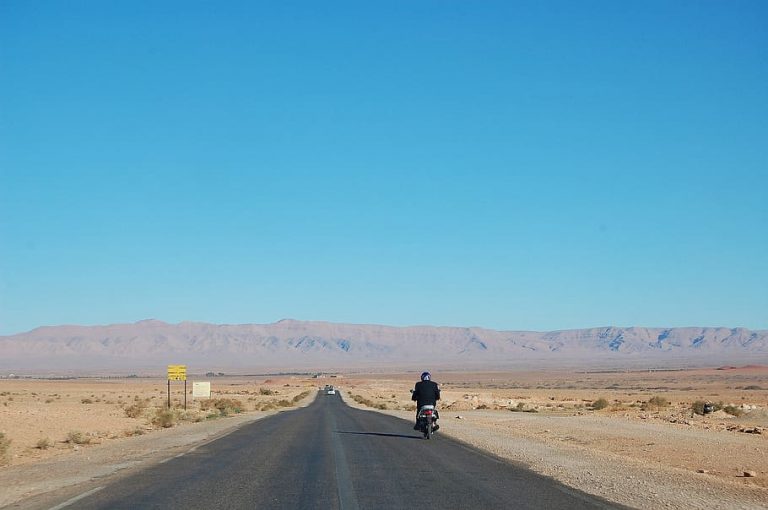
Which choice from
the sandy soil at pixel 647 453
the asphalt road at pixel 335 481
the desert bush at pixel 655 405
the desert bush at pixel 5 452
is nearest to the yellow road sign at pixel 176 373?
the sandy soil at pixel 647 453

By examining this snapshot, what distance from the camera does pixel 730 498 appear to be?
45.7 feet

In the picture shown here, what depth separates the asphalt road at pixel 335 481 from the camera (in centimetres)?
1263

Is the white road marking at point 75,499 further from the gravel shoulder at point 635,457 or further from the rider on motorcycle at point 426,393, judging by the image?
the rider on motorcycle at point 426,393

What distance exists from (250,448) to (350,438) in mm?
4495

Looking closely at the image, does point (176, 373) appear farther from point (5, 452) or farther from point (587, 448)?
point (587, 448)

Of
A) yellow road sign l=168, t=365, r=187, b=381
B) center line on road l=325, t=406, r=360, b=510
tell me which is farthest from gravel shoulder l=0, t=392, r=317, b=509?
yellow road sign l=168, t=365, r=187, b=381

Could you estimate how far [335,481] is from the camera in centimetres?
1521

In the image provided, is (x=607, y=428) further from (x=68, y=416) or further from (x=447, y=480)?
(x=68, y=416)

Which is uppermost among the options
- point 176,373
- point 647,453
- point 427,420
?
point 176,373

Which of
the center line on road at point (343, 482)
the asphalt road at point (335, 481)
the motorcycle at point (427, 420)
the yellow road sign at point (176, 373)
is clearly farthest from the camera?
the yellow road sign at point (176, 373)

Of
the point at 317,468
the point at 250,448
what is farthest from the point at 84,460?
the point at 317,468

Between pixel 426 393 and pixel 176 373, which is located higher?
pixel 176 373

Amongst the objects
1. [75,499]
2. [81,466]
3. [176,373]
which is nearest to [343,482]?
[75,499]

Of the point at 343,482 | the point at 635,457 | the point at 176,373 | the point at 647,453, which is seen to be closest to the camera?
the point at 343,482
